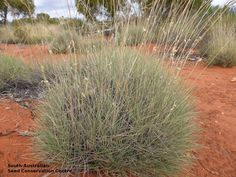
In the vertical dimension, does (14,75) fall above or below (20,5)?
below

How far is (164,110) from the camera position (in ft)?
8.38

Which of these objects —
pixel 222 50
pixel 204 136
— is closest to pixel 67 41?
pixel 204 136

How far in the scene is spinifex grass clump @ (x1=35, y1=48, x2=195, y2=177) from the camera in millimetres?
2369

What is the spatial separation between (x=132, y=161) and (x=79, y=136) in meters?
0.42

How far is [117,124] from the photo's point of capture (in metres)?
2.41

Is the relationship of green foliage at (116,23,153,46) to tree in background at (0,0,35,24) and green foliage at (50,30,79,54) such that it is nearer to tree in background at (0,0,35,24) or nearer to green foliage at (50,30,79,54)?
green foliage at (50,30,79,54)

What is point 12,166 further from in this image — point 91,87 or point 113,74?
point 113,74

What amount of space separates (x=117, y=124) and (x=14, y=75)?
2659 millimetres

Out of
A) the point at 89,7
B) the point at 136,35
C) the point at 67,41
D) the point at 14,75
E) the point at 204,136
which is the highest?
the point at 89,7

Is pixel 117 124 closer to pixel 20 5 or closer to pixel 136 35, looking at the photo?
pixel 136 35

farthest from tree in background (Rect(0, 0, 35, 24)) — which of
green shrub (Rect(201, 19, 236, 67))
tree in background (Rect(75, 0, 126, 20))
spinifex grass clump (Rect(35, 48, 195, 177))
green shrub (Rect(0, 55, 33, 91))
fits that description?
green shrub (Rect(201, 19, 236, 67))

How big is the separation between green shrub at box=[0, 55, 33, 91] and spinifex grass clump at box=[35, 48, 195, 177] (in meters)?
1.86

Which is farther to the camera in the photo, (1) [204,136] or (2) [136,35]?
(1) [204,136]

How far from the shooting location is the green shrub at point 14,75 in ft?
14.7
